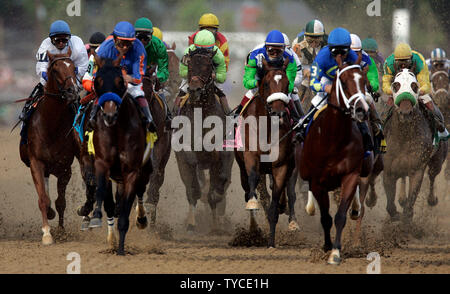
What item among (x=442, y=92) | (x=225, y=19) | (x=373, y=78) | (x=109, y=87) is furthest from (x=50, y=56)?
(x=225, y=19)

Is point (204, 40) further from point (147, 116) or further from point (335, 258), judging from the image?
point (335, 258)

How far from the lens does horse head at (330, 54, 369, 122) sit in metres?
9.63

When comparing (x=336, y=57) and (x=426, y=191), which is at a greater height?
(x=336, y=57)

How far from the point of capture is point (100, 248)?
11.5 meters

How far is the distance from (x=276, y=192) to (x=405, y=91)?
266cm

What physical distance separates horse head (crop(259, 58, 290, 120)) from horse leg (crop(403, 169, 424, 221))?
9.42ft

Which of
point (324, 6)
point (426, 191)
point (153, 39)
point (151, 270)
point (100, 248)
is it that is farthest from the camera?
point (324, 6)

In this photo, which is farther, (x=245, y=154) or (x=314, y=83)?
(x=245, y=154)

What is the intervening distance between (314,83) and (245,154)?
1.42 m

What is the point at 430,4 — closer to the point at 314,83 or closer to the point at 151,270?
the point at 314,83

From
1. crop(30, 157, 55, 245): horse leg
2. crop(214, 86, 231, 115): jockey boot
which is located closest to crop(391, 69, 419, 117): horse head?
crop(214, 86, 231, 115): jockey boot

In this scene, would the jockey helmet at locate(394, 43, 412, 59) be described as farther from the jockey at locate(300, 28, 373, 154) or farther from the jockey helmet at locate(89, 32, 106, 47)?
the jockey helmet at locate(89, 32, 106, 47)

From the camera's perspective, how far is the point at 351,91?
9.78m
